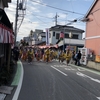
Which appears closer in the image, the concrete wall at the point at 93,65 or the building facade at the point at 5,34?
the building facade at the point at 5,34

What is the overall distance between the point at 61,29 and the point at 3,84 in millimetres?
43439

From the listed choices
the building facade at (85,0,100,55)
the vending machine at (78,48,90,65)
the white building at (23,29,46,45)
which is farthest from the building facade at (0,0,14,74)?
the white building at (23,29,46,45)

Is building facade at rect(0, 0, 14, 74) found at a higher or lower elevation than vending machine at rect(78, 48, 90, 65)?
higher

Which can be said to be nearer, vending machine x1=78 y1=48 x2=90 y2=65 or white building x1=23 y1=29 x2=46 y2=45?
vending machine x1=78 y1=48 x2=90 y2=65

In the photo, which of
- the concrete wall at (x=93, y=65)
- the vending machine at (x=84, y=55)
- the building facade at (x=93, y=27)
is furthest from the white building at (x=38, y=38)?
the concrete wall at (x=93, y=65)

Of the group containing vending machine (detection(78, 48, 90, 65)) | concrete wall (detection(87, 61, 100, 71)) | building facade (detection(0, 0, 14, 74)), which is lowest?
concrete wall (detection(87, 61, 100, 71))

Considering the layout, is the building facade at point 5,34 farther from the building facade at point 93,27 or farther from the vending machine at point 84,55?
the building facade at point 93,27

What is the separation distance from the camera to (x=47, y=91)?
8023mm

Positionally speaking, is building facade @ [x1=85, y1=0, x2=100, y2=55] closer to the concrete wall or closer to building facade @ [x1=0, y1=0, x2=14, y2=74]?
the concrete wall

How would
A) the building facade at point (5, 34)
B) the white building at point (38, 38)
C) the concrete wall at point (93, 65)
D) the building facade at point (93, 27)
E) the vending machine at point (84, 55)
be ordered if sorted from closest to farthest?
the building facade at point (5, 34)
the concrete wall at point (93, 65)
the vending machine at point (84, 55)
the building facade at point (93, 27)
the white building at point (38, 38)

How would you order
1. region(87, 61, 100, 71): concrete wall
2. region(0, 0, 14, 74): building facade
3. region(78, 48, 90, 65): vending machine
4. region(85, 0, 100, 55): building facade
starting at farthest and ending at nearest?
1. region(85, 0, 100, 55): building facade
2. region(78, 48, 90, 65): vending machine
3. region(87, 61, 100, 71): concrete wall
4. region(0, 0, 14, 74): building facade

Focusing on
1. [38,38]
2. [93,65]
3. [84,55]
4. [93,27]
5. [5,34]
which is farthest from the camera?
[38,38]

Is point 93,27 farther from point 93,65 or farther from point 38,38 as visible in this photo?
point 38,38

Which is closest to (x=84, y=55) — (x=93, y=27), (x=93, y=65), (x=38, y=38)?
(x=93, y=65)
